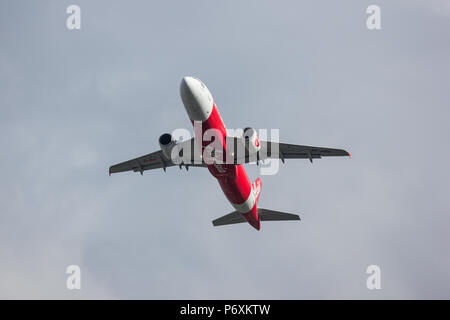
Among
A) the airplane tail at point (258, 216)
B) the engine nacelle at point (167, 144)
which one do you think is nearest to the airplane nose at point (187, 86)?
the engine nacelle at point (167, 144)

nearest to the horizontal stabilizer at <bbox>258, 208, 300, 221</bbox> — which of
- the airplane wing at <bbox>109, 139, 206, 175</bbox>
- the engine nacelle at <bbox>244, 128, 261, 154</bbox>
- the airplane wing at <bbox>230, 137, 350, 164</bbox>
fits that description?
the airplane wing at <bbox>230, 137, 350, 164</bbox>

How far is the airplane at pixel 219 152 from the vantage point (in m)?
32.1

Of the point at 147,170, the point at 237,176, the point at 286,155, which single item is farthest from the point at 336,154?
the point at 147,170

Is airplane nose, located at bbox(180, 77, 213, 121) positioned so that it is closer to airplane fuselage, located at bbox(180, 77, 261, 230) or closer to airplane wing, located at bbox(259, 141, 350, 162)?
airplane fuselage, located at bbox(180, 77, 261, 230)

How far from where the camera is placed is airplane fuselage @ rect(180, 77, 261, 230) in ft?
102

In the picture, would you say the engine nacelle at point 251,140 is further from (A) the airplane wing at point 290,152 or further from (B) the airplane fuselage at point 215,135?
(B) the airplane fuselage at point 215,135

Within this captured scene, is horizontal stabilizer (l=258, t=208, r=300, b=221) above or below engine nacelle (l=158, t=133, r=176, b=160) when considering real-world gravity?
below

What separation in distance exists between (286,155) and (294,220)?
720 cm

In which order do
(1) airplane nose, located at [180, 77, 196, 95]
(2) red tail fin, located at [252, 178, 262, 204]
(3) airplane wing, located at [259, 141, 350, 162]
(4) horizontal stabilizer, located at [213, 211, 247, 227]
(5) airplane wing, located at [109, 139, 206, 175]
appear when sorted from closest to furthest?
1. (1) airplane nose, located at [180, 77, 196, 95]
2. (3) airplane wing, located at [259, 141, 350, 162]
3. (5) airplane wing, located at [109, 139, 206, 175]
4. (2) red tail fin, located at [252, 178, 262, 204]
5. (4) horizontal stabilizer, located at [213, 211, 247, 227]

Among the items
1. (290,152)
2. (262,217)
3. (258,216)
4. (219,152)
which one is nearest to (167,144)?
(219,152)

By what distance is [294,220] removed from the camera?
43.7 meters

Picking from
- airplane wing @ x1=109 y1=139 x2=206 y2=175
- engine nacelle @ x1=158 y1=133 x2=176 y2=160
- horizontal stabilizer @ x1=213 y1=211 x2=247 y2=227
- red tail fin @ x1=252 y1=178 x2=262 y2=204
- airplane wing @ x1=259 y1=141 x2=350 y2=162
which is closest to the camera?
engine nacelle @ x1=158 y1=133 x2=176 y2=160

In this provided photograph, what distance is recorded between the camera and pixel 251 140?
114 ft

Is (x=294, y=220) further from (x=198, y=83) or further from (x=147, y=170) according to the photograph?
(x=198, y=83)
